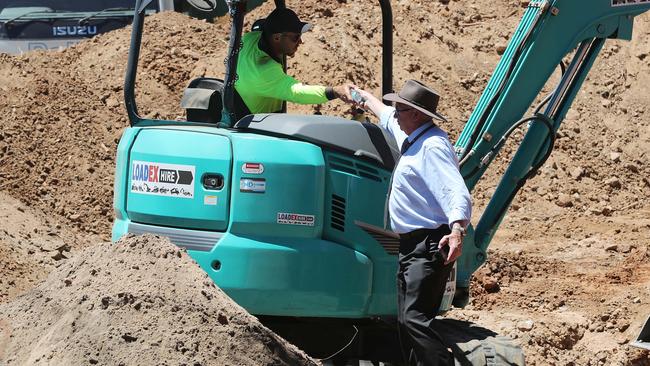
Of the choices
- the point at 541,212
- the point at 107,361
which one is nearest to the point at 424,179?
the point at 107,361

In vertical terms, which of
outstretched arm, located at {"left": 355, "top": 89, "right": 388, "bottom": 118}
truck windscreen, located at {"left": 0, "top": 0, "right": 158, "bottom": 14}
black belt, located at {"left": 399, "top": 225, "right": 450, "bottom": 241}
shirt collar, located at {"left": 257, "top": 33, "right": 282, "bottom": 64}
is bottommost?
truck windscreen, located at {"left": 0, "top": 0, "right": 158, "bottom": 14}

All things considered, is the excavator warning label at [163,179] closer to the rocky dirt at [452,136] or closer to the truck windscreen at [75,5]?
the rocky dirt at [452,136]

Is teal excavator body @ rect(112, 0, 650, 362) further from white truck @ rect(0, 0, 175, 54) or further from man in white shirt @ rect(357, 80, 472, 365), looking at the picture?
white truck @ rect(0, 0, 175, 54)

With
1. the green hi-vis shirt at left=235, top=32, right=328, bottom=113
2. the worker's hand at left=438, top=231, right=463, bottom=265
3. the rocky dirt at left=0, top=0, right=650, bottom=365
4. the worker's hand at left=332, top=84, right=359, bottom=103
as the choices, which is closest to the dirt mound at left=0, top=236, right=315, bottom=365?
the worker's hand at left=438, top=231, right=463, bottom=265

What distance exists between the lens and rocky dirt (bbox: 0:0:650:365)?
1016 cm

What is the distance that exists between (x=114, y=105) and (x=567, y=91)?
24.4 ft

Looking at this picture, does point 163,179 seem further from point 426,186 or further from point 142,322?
point 426,186

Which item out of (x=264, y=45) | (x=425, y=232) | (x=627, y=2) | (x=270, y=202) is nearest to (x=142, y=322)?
(x=270, y=202)

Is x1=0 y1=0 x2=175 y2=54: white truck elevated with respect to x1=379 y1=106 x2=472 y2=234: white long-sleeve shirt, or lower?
lower

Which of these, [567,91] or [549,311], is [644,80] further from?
[567,91]

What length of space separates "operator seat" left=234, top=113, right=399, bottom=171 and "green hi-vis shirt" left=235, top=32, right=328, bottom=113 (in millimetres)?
130

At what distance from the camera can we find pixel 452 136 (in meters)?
13.2

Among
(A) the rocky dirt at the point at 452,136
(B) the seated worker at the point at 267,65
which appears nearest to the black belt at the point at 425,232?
(B) the seated worker at the point at 267,65

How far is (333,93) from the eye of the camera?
20.3 ft
